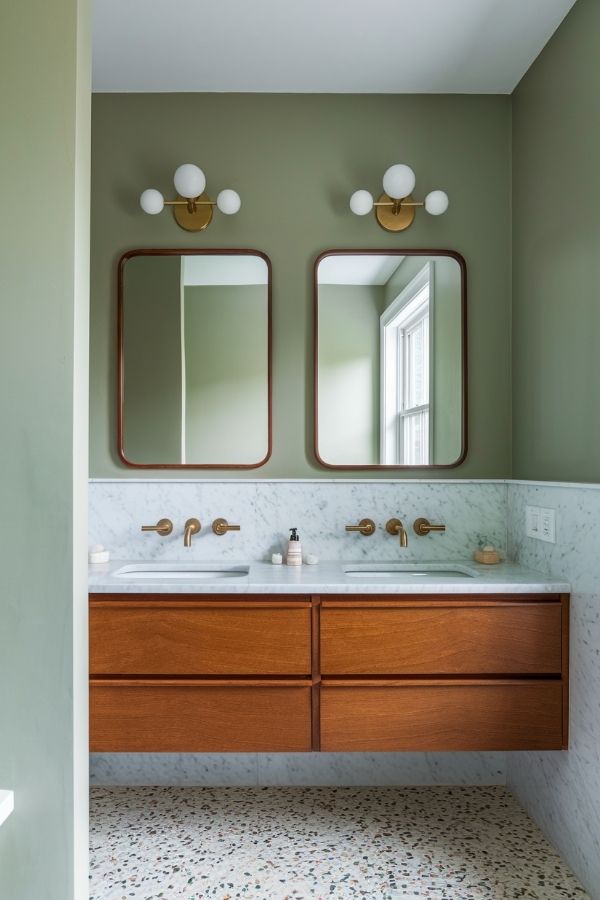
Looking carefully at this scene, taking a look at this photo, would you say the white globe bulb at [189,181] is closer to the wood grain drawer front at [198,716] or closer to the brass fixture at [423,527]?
the brass fixture at [423,527]

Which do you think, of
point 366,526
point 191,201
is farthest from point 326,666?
point 191,201

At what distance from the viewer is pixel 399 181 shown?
8.04ft

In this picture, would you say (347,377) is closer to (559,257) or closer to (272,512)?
(272,512)

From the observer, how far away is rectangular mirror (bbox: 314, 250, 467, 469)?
258 centimetres

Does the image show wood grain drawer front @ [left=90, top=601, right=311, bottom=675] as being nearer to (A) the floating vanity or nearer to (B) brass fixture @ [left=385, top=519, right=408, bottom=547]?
(A) the floating vanity

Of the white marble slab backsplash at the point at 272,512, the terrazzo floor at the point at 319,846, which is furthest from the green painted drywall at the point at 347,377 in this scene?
the terrazzo floor at the point at 319,846

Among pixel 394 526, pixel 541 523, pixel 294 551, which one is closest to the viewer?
pixel 541 523

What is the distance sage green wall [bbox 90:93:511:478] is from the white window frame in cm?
11

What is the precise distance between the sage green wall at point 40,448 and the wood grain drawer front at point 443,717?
0.99 metres

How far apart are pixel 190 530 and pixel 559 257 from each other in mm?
1589

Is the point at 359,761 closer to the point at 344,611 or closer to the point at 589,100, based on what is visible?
the point at 344,611

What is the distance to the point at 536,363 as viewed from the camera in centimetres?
238

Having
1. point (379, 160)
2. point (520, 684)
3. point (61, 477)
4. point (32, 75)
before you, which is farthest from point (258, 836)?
point (379, 160)

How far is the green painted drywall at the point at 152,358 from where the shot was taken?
259 centimetres
